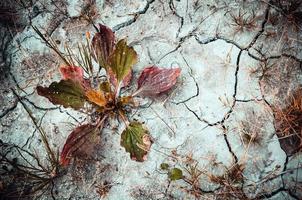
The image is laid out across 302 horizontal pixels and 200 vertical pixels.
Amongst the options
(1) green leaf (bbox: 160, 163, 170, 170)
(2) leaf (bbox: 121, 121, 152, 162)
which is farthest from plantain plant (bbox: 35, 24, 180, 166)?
(1) green leaf (bbox: 160, 163, 170, 170)

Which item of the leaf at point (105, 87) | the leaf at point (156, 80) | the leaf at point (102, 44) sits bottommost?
the leaf at point (105, 87)

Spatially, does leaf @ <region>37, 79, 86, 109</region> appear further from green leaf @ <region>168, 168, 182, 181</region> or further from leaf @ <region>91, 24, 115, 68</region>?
green leaf @ <region>168, 168, 182, 181</region>

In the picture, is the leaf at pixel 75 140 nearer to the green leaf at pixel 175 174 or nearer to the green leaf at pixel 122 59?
the green leaf at pixel 122 59

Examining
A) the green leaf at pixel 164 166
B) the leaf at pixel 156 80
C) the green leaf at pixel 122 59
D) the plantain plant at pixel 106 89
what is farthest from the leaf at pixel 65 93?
the green leaf at pixel 164 166

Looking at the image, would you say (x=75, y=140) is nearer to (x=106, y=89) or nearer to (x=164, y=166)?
(x=106, y=89)

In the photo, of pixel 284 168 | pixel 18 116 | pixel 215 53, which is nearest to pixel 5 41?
pixel 18 116

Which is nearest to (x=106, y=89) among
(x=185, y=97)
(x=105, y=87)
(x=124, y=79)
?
(x=105, y=87)
